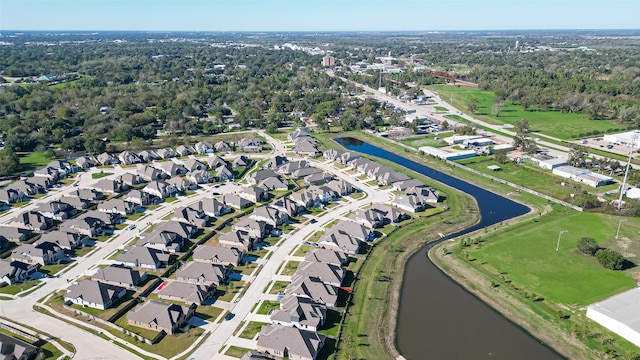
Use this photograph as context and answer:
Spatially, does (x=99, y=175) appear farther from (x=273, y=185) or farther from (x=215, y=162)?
(x=273, y=185)

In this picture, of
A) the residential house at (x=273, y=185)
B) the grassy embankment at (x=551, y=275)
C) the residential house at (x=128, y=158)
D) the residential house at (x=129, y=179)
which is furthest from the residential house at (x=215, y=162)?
the grassy embankment at (x=551, y=275)

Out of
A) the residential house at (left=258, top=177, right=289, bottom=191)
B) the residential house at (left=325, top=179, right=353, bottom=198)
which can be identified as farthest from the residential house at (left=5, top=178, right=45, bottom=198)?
the residential house at (left=325, top=179, right=353, bottom=198)

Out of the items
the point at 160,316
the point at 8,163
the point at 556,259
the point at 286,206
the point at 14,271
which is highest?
the point at 8,163

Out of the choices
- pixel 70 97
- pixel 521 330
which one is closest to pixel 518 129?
pixel 521 330

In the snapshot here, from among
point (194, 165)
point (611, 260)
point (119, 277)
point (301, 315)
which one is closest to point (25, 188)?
point (194, 165)

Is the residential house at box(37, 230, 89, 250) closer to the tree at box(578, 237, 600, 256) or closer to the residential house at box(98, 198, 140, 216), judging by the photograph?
the residential house at box(98, 198, 140, 216)

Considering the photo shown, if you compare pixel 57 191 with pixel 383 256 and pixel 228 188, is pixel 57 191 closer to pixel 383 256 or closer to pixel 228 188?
pixel 228 188
